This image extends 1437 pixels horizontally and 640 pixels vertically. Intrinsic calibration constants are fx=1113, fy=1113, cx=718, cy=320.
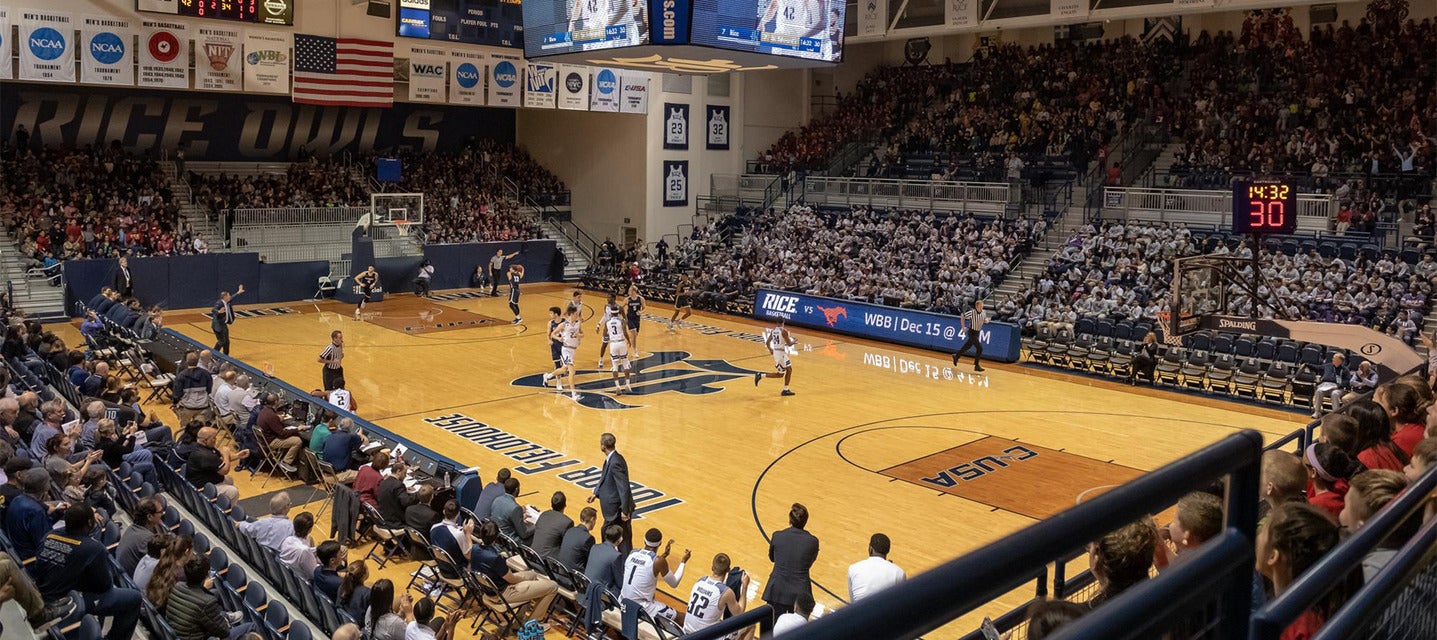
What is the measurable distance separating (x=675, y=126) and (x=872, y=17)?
9.28 metres

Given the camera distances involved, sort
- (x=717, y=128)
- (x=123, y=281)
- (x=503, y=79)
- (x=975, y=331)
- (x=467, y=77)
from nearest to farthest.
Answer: (x=975, y=331)
(x=123, y=281)
(x=467, y=77)
(x=503, y=79)
(x=717, y=128)

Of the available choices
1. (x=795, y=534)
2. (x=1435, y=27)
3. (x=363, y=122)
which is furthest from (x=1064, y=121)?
(x=795, y=534)

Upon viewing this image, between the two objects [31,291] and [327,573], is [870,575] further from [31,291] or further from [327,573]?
[31,291]

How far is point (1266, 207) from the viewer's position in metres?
15.3

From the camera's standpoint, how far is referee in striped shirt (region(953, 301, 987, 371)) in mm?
23828

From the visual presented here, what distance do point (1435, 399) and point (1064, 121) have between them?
31383mm

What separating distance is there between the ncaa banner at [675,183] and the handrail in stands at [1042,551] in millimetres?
41092

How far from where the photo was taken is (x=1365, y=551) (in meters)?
1.69

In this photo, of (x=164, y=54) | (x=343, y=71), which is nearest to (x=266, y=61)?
(x=343, y=71)

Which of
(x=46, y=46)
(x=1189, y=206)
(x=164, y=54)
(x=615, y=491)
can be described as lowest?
(x=615, y=491)

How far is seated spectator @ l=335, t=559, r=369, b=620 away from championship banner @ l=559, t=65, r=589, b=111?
104 feet

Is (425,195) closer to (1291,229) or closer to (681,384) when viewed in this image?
(681,384)

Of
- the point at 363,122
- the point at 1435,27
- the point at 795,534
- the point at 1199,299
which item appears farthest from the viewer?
the point at 363,122

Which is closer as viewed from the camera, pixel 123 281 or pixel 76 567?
pixel 76 567
